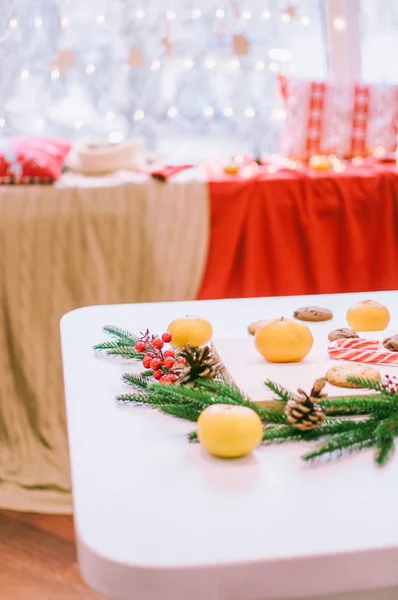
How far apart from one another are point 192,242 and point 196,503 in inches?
82.4

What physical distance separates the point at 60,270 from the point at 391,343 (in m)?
1.70

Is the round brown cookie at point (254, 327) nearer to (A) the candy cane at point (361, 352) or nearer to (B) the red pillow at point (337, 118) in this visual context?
(A) the candy cane at point (361, 352)

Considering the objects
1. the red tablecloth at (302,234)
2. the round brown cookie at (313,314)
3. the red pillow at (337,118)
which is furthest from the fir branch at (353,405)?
the red pillow at (337,118)

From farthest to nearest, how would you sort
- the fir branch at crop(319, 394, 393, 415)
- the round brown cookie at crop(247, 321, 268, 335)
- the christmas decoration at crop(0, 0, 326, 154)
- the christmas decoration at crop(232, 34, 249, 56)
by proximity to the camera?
the christmas decoration at crop(232, 34, 249, 56), the christmas decoration at crop(0, 0, 326, 154), the round brown cookie at crop(247, 321, 268, 335), the fir branch at crop(319, 394, 393, 415)

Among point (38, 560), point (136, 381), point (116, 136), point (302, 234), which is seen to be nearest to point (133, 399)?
Answer: point (136, 381)

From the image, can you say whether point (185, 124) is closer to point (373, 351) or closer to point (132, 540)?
point (373, 351)

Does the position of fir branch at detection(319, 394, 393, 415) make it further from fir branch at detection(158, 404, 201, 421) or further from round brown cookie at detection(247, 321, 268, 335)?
round brown cookie at detection(247, 321, 268, 335)

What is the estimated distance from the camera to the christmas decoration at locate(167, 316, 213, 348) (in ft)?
3.70

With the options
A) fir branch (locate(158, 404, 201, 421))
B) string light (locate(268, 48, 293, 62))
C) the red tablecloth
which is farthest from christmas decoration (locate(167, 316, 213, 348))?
string light (locate(268, 48, 293, 62))

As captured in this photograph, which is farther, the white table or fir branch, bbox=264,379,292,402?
fir branch, bbox=264,379,292,402

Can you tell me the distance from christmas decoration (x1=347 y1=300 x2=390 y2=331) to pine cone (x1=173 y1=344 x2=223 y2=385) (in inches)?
13.0

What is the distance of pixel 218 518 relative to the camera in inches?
25.6

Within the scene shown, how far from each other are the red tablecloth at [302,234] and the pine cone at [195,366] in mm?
1765

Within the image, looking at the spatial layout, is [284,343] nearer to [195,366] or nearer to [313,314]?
[195,366]
